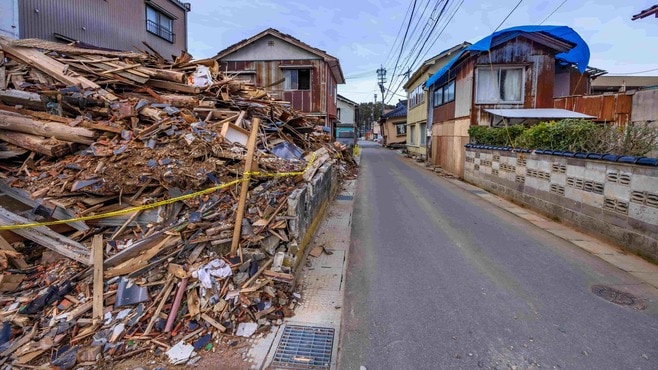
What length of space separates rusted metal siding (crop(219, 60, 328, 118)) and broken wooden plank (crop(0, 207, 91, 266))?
17824 mm

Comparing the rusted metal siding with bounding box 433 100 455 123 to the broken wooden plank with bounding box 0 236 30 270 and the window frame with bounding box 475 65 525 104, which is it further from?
the broken wooden plank with bounding box 0 236 30 270

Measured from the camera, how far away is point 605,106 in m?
12.8

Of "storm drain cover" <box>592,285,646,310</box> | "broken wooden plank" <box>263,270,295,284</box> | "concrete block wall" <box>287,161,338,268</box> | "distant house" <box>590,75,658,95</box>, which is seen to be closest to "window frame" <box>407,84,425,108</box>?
"distant house" <box>590,75,658,95</box>

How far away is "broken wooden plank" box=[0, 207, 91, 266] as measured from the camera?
4344mm

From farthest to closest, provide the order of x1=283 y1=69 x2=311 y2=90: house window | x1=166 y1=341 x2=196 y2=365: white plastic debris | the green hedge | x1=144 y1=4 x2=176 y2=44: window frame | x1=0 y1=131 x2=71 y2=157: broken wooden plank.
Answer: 1. x1=283 y1=69 x2=311 y2=90: house window
2. x1=144 y1=4 x2=176 y2=44: window frame
3. the green hedge
4. x1=0 y1=131 x2=71 y2=157: broken wooden plank
5. x1=166 y1=341 x2=196 y2=365: white plastic debris

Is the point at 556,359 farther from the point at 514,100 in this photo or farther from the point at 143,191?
the point at 514,100

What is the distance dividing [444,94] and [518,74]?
17.0 feet

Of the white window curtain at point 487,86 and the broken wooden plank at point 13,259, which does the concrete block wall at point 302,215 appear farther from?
the white window curtain at point 487,86

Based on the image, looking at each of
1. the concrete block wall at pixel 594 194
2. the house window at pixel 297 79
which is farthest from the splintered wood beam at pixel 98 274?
the house window at pixel 297 79

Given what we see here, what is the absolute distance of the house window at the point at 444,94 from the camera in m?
18.3

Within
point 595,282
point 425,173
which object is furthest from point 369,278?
point 425,173

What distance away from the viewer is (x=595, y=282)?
16.6 ft

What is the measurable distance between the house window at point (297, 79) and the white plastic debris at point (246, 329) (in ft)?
64.2

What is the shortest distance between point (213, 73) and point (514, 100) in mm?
12084
